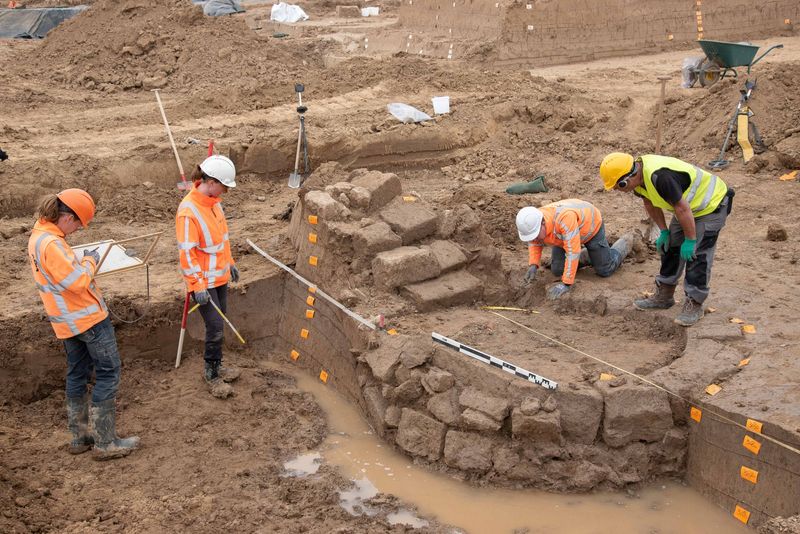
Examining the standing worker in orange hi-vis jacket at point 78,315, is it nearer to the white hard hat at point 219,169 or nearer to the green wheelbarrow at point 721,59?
the white hard hat at point 219,169

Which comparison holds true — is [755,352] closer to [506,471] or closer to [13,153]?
[506,471]

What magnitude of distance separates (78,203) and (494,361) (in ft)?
9.90

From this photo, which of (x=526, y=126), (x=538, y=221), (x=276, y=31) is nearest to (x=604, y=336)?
(x=538, y=221)

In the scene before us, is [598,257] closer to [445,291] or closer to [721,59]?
[445,291]

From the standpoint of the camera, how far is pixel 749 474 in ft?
16.9

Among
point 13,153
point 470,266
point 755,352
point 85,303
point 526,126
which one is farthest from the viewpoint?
point 526,126

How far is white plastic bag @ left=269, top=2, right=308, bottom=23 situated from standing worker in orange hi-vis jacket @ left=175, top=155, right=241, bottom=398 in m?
18.0

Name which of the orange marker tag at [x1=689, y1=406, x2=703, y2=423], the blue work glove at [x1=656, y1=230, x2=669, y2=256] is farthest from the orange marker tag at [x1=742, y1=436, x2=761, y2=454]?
the blue work glove at [x1=656, y1=230, x2=669, y2=256]

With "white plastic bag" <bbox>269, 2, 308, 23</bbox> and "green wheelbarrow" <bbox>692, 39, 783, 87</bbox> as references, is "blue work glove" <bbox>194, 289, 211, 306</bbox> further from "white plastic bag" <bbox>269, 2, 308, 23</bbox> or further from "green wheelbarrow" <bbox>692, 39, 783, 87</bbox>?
"white plastic bag" <bbox>269, 2, 308, 23</bbox>

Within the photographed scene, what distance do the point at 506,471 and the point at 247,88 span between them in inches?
349

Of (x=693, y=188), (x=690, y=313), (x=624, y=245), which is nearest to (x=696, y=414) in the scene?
(x=690, y=313)

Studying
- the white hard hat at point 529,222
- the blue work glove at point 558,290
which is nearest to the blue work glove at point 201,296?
the white hard hat at point 529,222

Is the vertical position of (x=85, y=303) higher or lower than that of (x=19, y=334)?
higher

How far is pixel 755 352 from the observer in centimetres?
593
